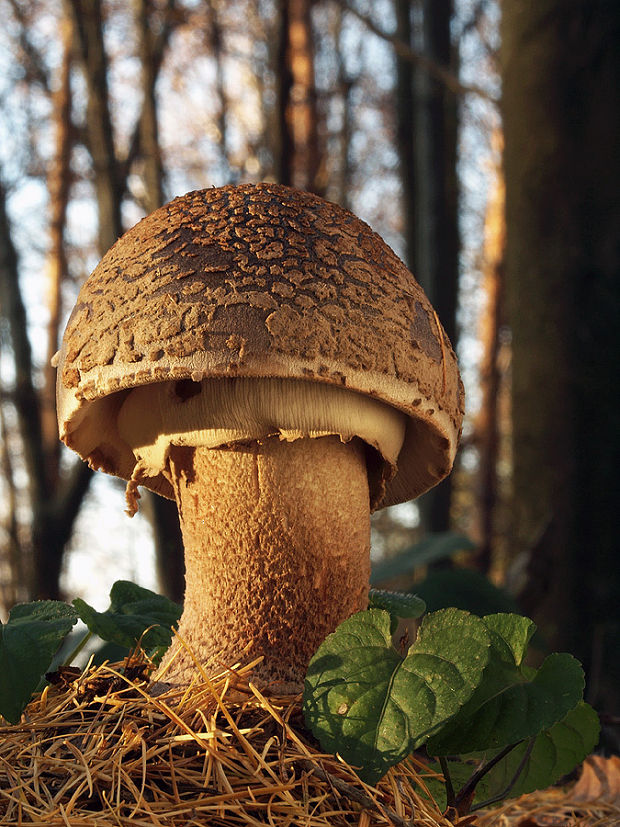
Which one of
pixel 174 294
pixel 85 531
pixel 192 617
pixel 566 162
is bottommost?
pixel 85 531

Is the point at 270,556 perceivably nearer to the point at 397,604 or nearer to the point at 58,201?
the point at 397,604

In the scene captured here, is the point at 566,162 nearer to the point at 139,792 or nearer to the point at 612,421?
the point at 612,421

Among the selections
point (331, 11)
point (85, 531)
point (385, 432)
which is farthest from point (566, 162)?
point (85, 531)

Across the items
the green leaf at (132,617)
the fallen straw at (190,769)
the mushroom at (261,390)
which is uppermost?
the mushroom at (261,390)

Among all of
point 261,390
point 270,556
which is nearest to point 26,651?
point 270,556

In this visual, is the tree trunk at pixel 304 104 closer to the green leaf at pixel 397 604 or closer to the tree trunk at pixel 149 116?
the tree trunk at pixel 149 116

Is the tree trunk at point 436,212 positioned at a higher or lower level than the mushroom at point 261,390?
higher

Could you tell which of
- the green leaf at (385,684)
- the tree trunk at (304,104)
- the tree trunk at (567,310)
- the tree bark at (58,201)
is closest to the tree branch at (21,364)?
the tree trunk at (304,104)
